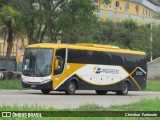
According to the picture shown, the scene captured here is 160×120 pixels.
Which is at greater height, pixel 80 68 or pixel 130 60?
pixel 130 60

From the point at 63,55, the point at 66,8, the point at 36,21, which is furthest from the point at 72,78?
the point at 36,21

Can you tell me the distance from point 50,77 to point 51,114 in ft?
58.7

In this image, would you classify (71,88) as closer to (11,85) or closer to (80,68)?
(80,68)

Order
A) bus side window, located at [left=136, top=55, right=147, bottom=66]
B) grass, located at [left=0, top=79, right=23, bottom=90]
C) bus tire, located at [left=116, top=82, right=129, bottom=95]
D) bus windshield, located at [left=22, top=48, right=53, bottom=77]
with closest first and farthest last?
bus windshield, located at [left=22, top=48, right=53, bottom=77] < grass, located at [left=0, top=79, right=23, bottom=90] < bus tire, located at [left=116, top=82, right=129, bottom=95] < bus side window, located at [left=136, top=55, right=147, bottom=66]

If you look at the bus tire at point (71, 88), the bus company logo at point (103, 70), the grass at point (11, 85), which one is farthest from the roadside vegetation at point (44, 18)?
the bus tire at point (71, 88)

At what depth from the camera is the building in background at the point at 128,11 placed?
89.9 metres

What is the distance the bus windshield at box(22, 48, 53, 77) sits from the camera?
30.7m

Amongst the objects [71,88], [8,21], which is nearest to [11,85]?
[71,88]

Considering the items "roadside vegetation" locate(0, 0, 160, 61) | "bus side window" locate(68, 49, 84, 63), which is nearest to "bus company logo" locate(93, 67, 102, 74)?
"bus side window" locate(68, 49, 84, 63)

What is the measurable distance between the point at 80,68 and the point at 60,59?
2.00 m

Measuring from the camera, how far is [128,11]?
97688mm

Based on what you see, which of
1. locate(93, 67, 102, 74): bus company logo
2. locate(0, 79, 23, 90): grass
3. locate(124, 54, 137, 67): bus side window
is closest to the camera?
locate(93, 67, 102, 74): bus company logo

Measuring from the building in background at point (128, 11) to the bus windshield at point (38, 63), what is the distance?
54.8 meters

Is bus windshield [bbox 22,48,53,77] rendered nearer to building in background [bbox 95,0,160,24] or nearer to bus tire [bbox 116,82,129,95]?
bus tire [bbox 116,82,129,95]
